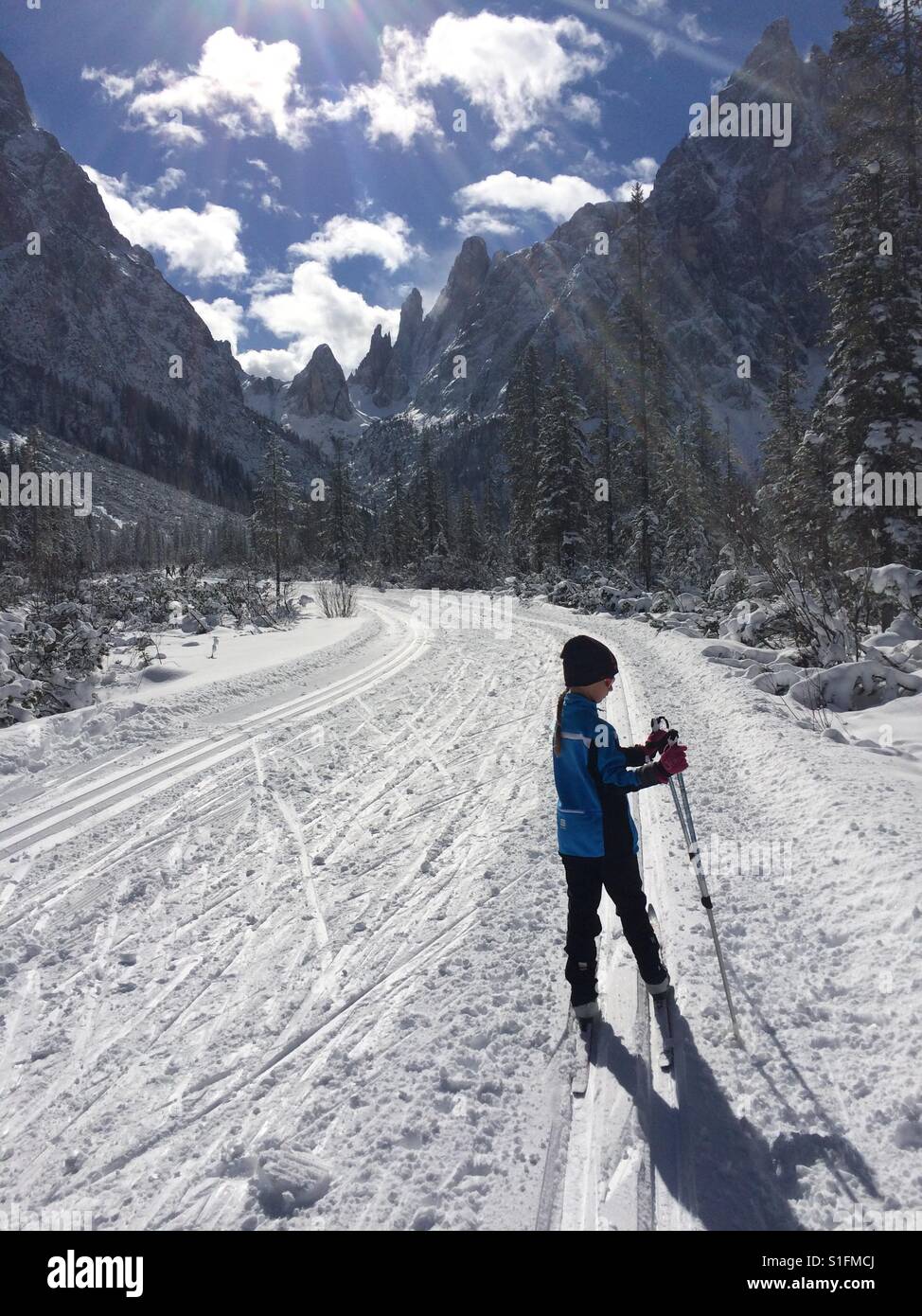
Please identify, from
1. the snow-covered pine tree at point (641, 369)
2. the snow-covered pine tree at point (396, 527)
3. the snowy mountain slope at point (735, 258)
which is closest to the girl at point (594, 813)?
the snow-covered pine tree at point (641, 369)

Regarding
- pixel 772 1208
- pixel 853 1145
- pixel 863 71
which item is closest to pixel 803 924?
pixel 853 1145

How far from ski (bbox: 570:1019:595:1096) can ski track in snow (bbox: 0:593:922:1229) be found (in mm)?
38

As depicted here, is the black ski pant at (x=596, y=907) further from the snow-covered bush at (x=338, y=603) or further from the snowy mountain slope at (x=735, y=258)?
the snowy mountain slope at (x=735, y=258)

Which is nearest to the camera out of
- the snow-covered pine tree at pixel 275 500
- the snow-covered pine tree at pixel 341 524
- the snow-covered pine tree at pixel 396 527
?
the snow-covered pine tree at pixel 275 500

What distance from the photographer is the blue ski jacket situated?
292 cm

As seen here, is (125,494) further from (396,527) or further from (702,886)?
(702,886)

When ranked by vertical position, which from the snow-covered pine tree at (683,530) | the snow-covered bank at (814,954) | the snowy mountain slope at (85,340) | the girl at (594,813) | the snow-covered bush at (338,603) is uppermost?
the snowy mountain slope at (85,340)

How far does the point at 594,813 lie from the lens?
2.94 m

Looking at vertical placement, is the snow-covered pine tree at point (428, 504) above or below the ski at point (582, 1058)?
above

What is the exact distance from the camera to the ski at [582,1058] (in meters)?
2.60

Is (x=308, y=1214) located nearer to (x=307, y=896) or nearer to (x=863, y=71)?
(x=307, y=896)

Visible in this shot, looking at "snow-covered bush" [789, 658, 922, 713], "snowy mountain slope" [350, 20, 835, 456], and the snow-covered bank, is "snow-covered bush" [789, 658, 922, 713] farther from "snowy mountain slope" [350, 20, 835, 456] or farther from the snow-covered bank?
"snowy mountain slope" [350, 20, 835, 456]

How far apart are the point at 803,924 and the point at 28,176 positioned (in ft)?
870

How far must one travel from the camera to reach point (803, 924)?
11.9 ft
